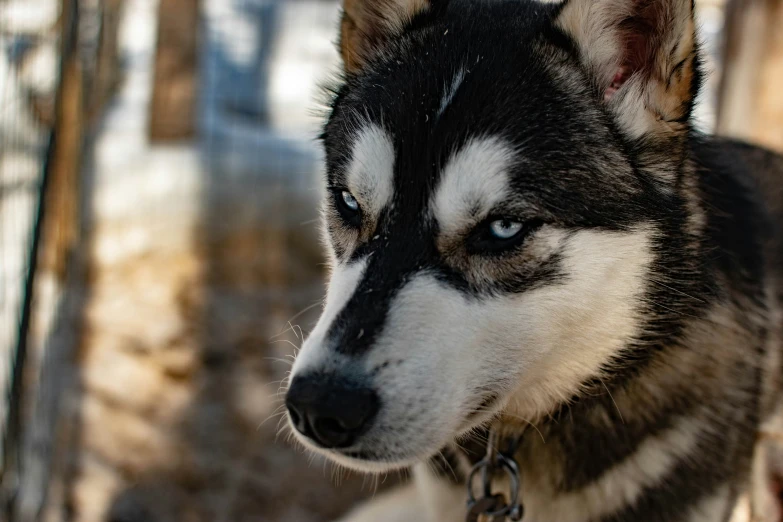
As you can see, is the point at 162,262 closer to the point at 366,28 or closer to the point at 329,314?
the point at 366,28

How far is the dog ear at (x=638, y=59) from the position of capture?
195 cm

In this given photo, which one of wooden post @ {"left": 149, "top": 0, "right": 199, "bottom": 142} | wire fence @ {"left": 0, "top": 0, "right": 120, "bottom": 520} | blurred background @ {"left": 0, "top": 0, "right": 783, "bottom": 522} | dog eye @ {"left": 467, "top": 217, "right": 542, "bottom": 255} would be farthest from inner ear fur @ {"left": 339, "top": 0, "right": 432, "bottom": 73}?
wooden post @ {"left": 149, "top": 0, "right": 199, "bottom": 142}

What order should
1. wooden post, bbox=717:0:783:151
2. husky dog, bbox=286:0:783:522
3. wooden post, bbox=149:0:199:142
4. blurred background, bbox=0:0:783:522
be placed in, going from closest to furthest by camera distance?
1. husky dog, bbox=286:0:783:522
2. blurred background, bbox=0:0:783:522
3. wooden post, bbox=717:0:783:151
4. wooden post, bbox=149:0:199:142

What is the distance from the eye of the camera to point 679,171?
2.07m

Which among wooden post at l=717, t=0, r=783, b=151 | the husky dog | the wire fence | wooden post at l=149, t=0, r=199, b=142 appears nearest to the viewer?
the husky dog

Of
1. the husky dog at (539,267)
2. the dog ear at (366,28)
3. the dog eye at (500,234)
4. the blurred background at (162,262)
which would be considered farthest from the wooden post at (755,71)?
the dog eye at (500,234)

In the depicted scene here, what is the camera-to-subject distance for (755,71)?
481cm

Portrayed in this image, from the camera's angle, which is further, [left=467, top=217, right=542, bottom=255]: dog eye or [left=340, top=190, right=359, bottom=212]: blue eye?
[left=340, top=190, right=359, bottom=212]: blue eye

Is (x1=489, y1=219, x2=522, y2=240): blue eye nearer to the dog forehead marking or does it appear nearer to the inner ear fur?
the dog forehead marking

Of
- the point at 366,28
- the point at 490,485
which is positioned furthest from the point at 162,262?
the point at 490,485

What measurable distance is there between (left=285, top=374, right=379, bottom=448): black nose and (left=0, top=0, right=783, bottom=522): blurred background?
6.97 ft

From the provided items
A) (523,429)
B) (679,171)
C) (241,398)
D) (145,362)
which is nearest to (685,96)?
(679,171)

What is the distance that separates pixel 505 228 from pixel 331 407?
0.60 metres

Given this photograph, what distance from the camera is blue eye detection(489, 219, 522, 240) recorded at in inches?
73.7
